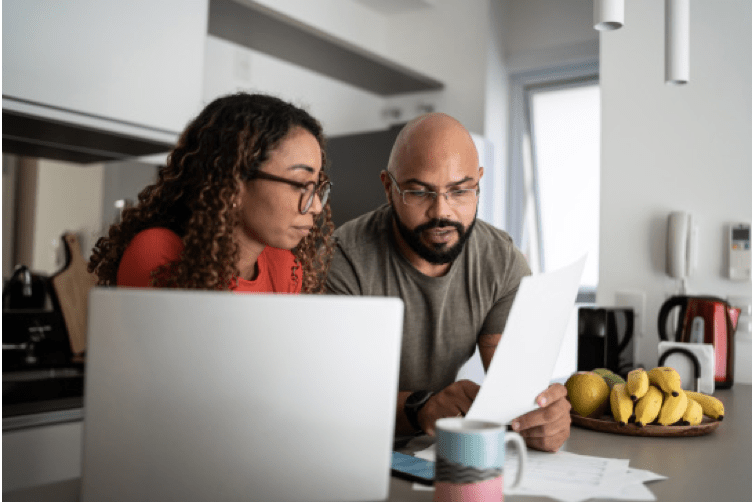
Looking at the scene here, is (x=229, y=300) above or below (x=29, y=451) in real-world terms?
above

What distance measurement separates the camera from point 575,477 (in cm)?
91

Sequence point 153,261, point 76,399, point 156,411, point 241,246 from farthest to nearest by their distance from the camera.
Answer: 1. point 76,399
2. point 241,246
3. point 153,261
4. point 156,411

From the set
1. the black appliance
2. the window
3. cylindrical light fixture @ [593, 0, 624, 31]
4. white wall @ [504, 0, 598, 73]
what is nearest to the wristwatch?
cylindrical light fixture @ [593, 0, 624, 31]

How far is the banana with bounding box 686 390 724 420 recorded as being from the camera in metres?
1.33

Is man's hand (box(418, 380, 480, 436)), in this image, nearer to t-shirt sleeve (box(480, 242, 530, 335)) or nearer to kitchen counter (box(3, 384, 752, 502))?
kitchen counter (box(3, 384, 752, 502))

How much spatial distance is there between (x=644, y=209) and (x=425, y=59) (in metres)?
1.95

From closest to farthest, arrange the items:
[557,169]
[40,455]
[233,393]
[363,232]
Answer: [233,393], [363,232], [40,455], [557,169]

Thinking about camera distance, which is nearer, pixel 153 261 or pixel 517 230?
pixel 153 261

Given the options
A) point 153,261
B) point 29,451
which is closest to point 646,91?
point 153,261

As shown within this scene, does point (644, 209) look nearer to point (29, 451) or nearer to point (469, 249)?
point (469, 249)

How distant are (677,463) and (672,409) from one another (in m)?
0.20

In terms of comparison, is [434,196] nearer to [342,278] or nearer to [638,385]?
[342,278]

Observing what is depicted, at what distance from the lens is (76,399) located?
1.90 meters

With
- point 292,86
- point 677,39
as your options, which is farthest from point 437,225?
point 292,86
